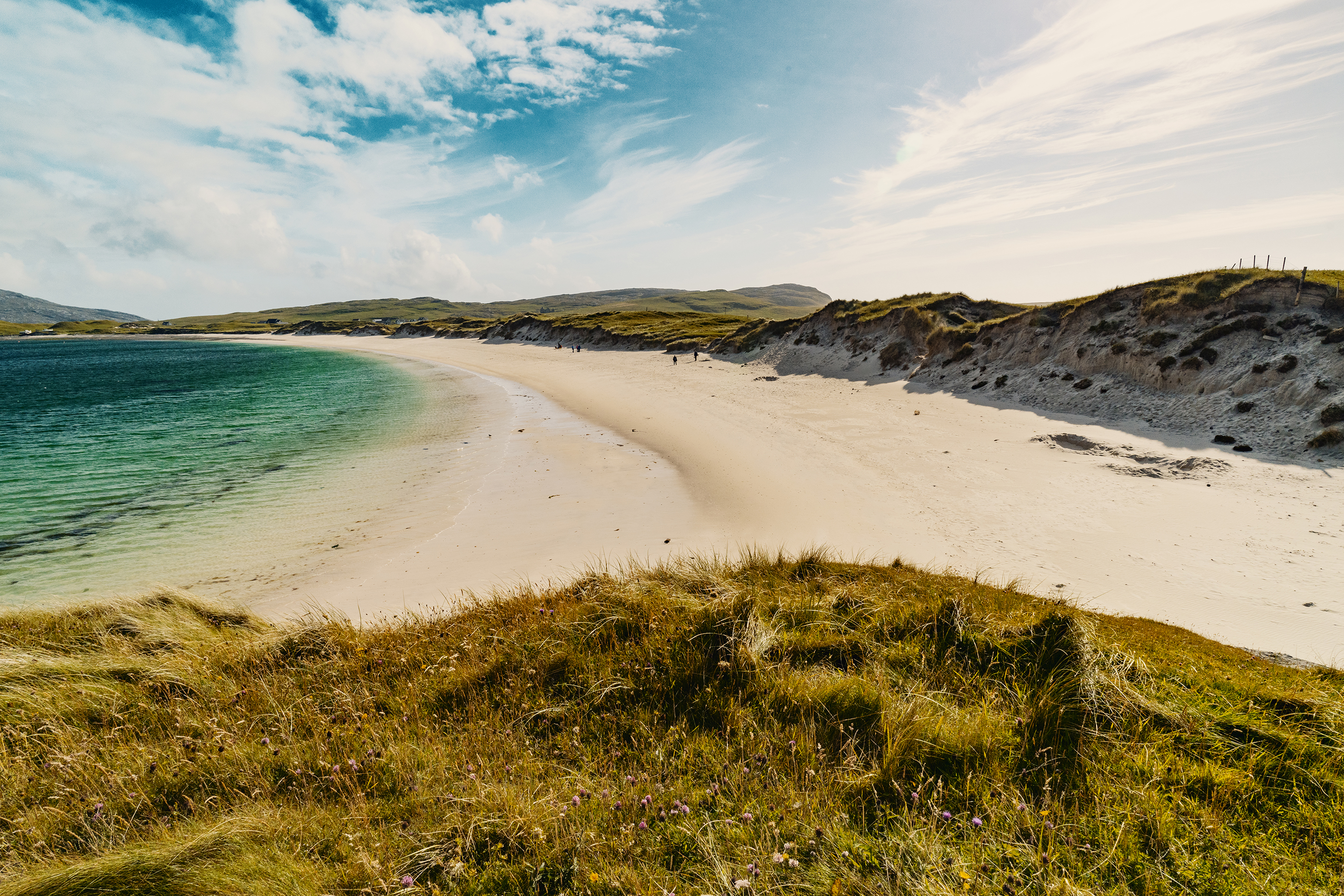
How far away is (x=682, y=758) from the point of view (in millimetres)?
3846

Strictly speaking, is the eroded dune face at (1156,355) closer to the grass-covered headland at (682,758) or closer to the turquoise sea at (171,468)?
the grass-covered headland at (682,758)

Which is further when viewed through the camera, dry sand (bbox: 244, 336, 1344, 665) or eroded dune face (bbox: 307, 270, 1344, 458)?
eroded dune face (bbox: 307, 270, 1344, 458)

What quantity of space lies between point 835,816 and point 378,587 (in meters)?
10.4

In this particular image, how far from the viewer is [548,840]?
3.15m

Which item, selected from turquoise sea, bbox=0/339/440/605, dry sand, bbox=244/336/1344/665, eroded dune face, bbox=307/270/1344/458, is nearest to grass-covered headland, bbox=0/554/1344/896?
dry sand, bbox=244/336/1344/665

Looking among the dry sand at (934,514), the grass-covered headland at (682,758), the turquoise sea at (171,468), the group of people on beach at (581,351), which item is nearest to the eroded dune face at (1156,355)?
the dry sand at (934,514)

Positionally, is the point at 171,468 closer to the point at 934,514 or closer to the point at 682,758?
Answer: the point at 682,758

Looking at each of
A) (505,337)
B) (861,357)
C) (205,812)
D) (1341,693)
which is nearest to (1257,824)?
(1341,693)

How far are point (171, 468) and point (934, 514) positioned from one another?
2822cm

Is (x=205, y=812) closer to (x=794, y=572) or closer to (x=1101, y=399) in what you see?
(x=794, y=572)

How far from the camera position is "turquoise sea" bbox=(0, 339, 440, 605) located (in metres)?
12.2

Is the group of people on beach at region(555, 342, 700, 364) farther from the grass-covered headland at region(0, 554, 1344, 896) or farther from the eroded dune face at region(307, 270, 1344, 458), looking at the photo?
the grass-covered headland at region(0, 554, 1344, 896)

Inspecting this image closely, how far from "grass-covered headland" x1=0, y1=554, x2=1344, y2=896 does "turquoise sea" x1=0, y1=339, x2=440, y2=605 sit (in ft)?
26.9

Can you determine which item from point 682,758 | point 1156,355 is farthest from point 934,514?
point 1156,355
